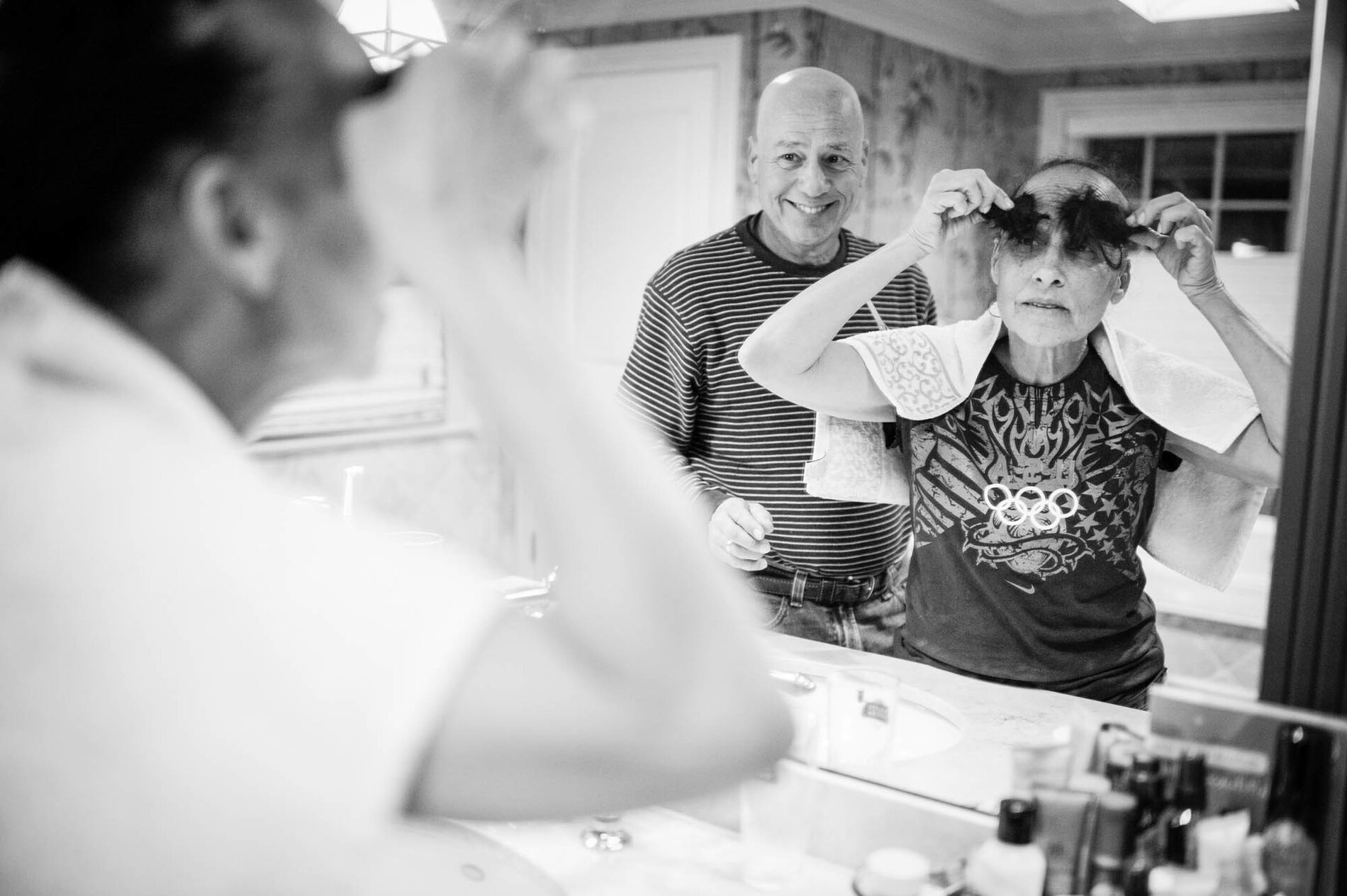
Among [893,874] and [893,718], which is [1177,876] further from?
[893,718]

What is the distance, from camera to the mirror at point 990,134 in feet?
2.69

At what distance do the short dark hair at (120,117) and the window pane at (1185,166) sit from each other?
691mm

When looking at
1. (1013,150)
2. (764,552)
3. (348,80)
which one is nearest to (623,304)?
(764,552)

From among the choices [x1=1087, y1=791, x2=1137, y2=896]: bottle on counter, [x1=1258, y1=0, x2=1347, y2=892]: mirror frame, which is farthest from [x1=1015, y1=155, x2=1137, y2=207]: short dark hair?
[x1=1087, y1=791, x2=1137, y2=896]: bottle on counter

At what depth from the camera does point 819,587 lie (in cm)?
106

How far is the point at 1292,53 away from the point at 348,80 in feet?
2.28

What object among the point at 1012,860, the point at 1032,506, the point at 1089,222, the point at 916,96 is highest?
the point at 916,96

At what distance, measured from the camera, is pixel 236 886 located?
1.32 ft

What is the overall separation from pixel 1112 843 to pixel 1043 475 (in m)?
0.36

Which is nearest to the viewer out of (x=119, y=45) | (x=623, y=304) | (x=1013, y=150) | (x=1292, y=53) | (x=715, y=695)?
(x=715, y=695)

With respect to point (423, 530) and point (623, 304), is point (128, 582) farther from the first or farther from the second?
point (623, 304)

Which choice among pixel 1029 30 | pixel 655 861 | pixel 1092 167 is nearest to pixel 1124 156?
pixel 1092 167

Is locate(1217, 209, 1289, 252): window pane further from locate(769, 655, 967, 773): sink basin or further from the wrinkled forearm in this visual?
locate(769, 655, 967, 773): sink basin

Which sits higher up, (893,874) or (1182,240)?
(1182,240)
